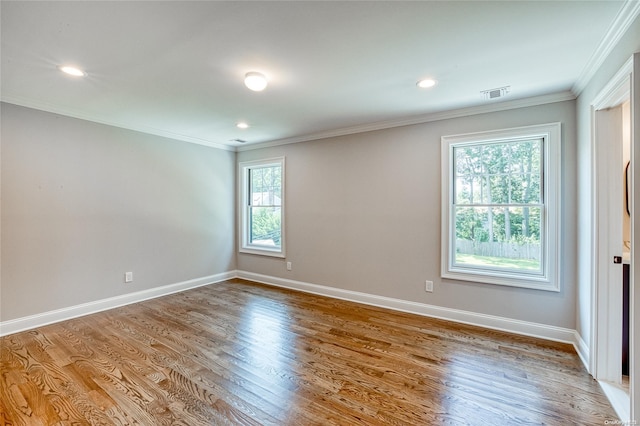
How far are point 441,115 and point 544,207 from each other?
148 cm

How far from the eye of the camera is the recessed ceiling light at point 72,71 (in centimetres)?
235

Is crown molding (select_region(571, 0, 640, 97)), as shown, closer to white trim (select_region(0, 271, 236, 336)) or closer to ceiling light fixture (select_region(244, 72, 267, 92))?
ceiling light fixture (select_region(244, 72, 267, 92))

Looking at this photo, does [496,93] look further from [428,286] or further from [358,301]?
[358,301]

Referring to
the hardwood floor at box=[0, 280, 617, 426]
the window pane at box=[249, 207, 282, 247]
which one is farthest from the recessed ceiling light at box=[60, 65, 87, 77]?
the window pane at box=[249, 207, 282, 247]

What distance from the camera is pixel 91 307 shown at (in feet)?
11.8

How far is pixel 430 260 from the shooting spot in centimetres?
352

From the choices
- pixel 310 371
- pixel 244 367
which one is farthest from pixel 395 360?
pixel 244 367

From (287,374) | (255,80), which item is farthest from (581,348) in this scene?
(255,80)

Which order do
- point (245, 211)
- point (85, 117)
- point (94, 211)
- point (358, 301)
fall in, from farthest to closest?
point (245, 211), point (358, 301), point (94, 211), point (85, 117)

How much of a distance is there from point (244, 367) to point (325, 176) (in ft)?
9.23

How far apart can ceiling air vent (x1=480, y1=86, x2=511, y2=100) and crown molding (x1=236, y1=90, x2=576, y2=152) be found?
23 cm

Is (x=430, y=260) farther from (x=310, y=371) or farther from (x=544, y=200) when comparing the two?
(x=310, y=371)

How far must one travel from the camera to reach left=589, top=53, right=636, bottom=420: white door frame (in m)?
2.10

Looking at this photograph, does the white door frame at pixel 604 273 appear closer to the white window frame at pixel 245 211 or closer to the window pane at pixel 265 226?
the window pane at pixel 265 226
